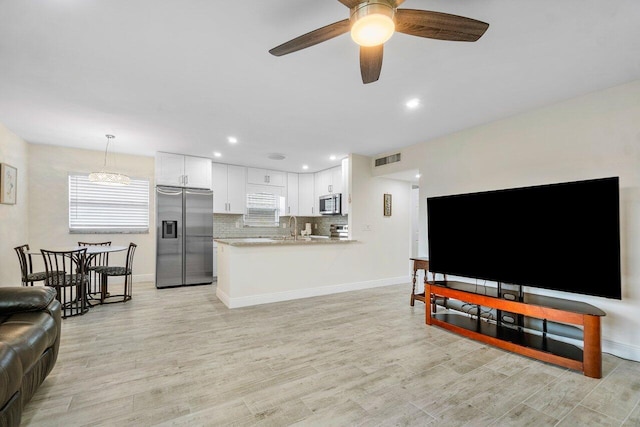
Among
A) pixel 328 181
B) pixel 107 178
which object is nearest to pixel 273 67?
pixel 107 178

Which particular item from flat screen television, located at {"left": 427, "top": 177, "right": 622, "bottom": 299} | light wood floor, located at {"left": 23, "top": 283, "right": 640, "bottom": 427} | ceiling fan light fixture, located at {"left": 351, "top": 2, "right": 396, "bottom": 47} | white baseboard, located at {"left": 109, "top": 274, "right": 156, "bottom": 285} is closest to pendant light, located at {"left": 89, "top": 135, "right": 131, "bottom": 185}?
light wood floor, located at {"left": 23, "top": 283, "right": 640, "bottom": 427}

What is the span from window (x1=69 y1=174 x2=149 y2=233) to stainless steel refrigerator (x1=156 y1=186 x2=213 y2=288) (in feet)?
2.42

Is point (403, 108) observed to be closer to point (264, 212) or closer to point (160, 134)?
point (160, 134)

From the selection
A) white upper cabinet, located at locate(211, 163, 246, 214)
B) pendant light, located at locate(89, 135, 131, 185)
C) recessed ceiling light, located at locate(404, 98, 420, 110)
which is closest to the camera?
recessed ceiling light, located at locate(404, 98, 420, 110)

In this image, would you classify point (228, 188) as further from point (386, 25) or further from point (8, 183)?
point (386, 25)

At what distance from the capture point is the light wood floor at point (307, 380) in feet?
5.91

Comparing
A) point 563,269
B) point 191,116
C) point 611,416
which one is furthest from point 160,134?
point 611,416

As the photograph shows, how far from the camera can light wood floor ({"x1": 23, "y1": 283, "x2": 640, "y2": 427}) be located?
180 cm

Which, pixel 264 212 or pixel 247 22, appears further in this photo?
pixel 264 212

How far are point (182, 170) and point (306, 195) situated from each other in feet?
9.45

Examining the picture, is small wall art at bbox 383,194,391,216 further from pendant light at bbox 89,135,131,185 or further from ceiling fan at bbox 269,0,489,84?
pendant light at bbox 89,135,131,185

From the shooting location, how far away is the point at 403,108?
3283 millimetres

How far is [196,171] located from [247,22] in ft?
14.0

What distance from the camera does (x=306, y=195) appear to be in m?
7.22
